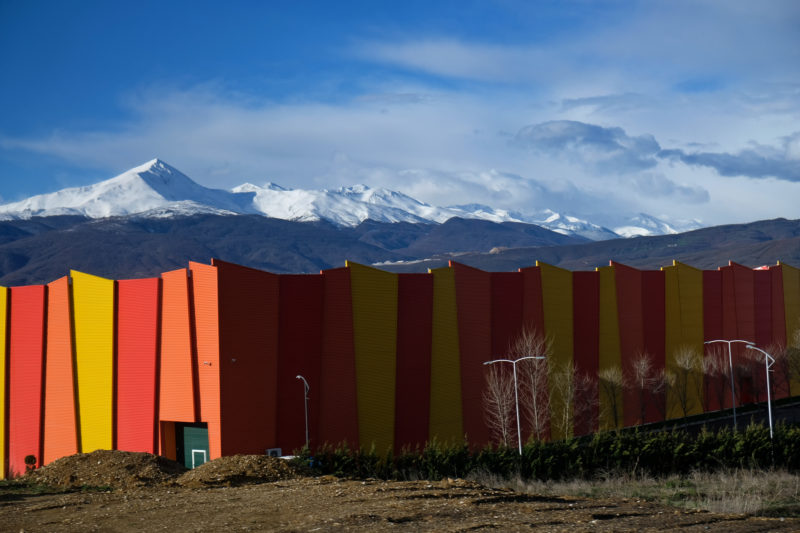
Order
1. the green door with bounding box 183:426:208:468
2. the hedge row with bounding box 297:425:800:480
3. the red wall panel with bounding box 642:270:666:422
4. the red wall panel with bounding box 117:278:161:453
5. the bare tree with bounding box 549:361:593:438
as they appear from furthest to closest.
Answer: the red wall panel with bounding box 642:270:666:422 → the bare tree with bounding box 549:361:593:438 → the red wall panel with bounding box 117:278:161:453 → the green door with bounding box 183:426:208:468 → the hedge row with bounding box 297:425:800:480

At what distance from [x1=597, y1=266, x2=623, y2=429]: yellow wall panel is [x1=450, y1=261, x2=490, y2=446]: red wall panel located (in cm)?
997

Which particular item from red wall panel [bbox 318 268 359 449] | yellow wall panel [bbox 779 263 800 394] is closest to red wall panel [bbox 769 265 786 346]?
yellow wall panel [bbox 779 263 800 394]

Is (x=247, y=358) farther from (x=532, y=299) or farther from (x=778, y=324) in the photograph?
(x=778, y=324)

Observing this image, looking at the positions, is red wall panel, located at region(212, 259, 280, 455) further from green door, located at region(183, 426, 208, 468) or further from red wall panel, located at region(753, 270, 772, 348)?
red wall panel, located at region(753, 270, 772, 348)

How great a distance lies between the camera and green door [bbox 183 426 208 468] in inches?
1647

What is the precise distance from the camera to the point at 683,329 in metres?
61.9

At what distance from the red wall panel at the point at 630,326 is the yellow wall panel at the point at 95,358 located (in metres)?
32.3

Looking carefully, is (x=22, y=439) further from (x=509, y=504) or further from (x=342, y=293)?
(x=509, y=504)

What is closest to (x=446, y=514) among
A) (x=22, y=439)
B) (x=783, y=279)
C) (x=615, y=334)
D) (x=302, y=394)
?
(x=302, y=394)

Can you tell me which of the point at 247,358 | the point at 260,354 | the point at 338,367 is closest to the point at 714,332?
the point at 338,367

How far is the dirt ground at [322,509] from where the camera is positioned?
1795 centimetres

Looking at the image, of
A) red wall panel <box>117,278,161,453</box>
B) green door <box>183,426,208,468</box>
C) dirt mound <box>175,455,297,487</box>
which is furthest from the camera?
red wall panel <box>117,278,161,453</box>

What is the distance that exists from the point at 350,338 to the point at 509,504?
24.4m

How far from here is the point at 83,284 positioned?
1800 inches
